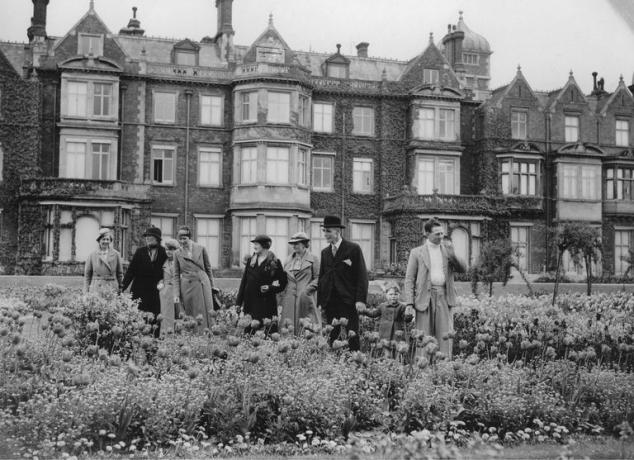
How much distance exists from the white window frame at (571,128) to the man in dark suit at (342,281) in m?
33.7

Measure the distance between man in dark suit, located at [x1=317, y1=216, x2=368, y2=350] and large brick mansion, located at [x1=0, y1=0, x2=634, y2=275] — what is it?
2420cm

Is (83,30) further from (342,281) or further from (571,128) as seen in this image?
(342,281)

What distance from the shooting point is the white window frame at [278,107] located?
3728 centimetres

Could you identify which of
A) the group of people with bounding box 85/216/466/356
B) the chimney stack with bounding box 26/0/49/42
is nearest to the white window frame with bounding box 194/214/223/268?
the chimney stack with bounding box 26/0/49/42

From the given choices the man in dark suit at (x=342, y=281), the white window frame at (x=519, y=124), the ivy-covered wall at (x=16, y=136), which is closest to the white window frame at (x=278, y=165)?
the ivy-covered wall at (x=16, y=136)

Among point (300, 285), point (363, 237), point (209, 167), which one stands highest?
point (209, 167)

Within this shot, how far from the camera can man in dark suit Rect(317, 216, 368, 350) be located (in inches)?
466

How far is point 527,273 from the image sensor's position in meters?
40.3

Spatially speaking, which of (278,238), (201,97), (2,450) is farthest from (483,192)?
(2,450)

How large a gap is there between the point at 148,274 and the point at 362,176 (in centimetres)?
2746

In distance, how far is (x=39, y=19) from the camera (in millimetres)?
38031

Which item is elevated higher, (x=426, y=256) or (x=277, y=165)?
(x=277, y=165)

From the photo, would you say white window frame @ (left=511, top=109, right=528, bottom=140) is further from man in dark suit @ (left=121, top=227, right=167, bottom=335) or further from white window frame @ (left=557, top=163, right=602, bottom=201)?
man in dark suit @ (left=121, top=227, right=167, bottom=335)

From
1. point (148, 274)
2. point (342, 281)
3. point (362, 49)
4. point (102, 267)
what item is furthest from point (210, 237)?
point (342, 281)
